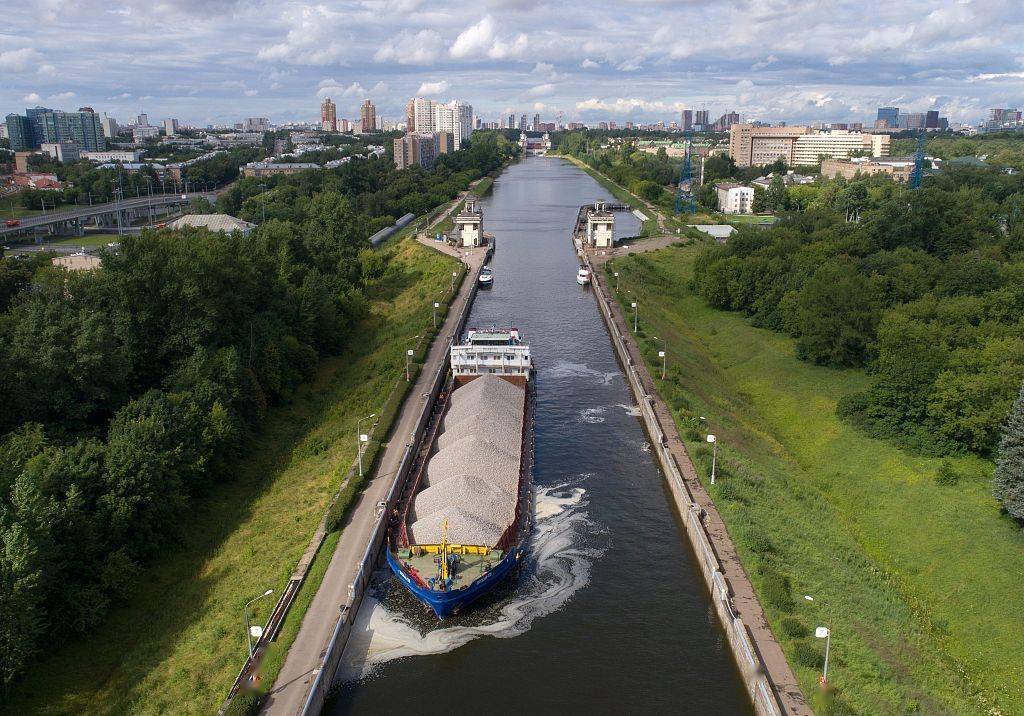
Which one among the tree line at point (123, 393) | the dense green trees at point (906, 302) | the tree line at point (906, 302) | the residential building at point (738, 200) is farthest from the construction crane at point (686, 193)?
the tree line at point (123, 393)

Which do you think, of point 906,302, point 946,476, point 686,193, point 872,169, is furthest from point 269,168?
point 946,476

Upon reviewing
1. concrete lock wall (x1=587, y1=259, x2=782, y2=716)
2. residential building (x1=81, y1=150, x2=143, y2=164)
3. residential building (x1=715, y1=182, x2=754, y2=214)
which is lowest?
concrete lock wall (x1=587, y1=259, x2=782, y2=716)

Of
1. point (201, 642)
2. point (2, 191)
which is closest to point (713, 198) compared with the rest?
point (2, 191)

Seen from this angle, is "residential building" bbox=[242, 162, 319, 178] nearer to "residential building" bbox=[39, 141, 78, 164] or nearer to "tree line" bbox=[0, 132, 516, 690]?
"residential building" bbox=[39, 141, 78, 164]

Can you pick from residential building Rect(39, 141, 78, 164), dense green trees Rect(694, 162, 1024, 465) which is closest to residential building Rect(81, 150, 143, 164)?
residential building Rect(39, 141, 78, 164)

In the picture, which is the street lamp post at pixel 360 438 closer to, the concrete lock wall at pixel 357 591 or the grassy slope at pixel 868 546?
the concrete lock wall at pixel 357 591

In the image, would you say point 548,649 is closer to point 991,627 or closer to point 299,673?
point 299,673

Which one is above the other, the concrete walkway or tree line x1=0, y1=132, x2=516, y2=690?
tree line x1=0, y1=132, x2=516, y2=690
